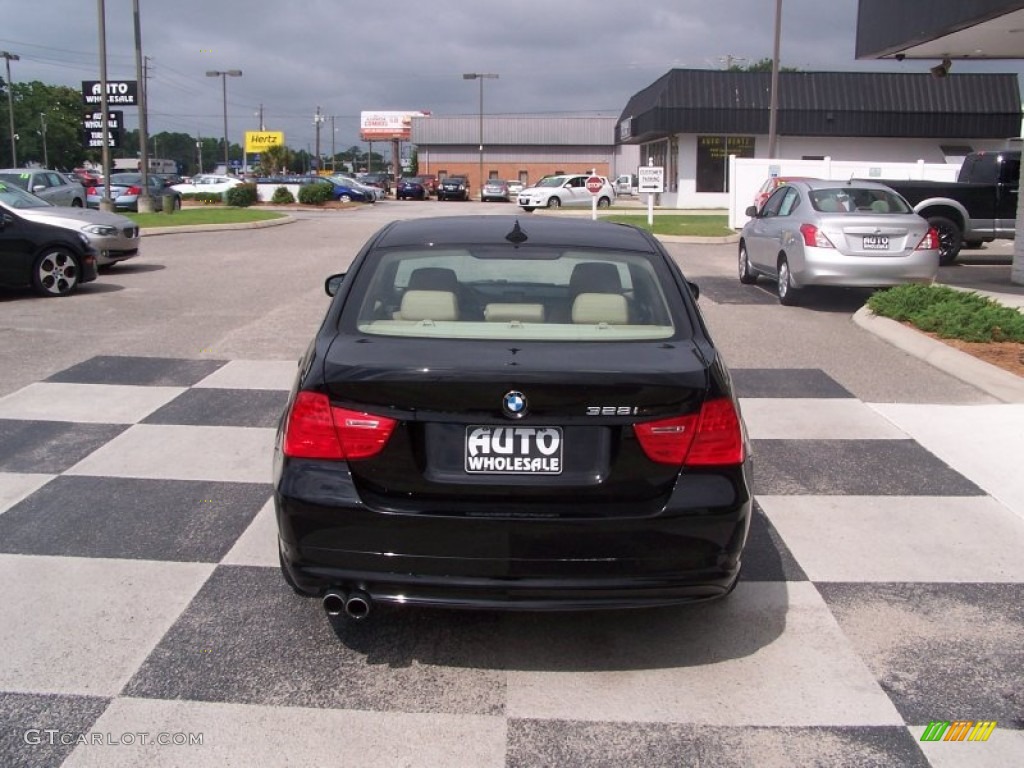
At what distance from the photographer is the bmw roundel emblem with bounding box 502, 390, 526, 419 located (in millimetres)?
3363

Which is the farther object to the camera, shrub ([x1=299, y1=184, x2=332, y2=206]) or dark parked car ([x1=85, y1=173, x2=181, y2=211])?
shrub ([x1=299, y1=184, x2=332, y2=206])

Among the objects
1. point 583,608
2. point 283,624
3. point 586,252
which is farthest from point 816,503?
point 283,624

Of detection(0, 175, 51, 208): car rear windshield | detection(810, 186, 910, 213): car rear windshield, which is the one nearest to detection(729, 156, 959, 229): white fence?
detection(810, 186, 910, 213): car rear windshield

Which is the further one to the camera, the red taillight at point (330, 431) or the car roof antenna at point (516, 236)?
the car roof antenna at point (516, 236)

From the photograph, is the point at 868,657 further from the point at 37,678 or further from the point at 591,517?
the point at 37,678

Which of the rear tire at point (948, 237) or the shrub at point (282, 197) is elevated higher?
the shrub at point (282, 197)

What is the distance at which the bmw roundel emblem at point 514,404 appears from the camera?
3363 millimetres

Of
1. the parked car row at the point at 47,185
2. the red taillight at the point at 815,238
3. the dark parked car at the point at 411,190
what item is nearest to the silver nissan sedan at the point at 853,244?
Result: the red taillight at the point at 815,238

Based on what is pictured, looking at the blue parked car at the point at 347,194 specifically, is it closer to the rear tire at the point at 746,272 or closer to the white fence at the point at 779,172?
the white fence at the point at 779,172

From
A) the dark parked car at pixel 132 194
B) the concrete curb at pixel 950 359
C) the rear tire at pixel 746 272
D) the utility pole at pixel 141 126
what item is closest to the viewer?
the concrete curb at pixel 950 359

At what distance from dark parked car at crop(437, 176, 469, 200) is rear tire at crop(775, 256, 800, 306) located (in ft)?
145

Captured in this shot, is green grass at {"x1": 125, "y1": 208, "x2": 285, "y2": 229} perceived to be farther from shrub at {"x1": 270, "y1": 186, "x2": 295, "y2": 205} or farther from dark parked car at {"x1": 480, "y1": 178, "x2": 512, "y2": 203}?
dark parked car at {"x1": 480, "y1": 178, "x2": 512, "y2": 203}

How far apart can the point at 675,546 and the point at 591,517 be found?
316 mm

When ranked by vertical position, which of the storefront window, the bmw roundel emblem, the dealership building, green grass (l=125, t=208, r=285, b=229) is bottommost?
the bmw roundel emblem
